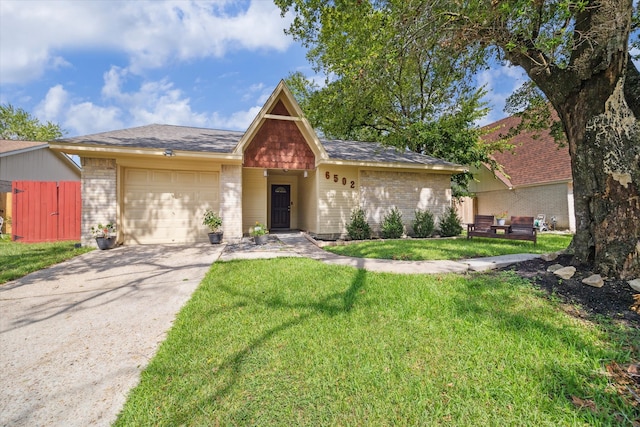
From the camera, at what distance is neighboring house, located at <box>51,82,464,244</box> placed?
8484 millimetres

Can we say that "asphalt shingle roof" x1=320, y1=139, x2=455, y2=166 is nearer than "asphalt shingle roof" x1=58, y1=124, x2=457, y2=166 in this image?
No

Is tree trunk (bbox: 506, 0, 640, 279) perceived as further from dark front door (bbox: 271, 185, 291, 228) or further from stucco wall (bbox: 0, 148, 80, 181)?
stucco wall (bbox: 0, 148, 80, 181)

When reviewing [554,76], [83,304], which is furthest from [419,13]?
[83,304]

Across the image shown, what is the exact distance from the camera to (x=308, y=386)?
2.04m

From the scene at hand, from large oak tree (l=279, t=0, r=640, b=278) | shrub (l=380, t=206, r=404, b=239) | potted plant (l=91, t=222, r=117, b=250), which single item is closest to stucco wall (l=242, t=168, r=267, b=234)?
potted plant (l=91, t=222, r=117, b=250)

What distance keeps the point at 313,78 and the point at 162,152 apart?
54.6 feet

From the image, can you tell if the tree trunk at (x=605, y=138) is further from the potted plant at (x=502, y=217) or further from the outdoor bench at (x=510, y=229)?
the potted plant at (x=502, y=217)

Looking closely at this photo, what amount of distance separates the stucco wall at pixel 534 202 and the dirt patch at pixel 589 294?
1314 cm

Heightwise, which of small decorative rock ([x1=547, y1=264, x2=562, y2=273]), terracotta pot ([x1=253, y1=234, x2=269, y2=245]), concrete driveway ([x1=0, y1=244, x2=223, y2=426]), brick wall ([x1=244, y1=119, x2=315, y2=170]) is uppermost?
brick wall ([x1=244, y1=119, x2=315, y2=170])

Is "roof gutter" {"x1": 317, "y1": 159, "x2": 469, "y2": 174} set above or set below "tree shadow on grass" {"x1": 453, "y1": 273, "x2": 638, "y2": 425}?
above

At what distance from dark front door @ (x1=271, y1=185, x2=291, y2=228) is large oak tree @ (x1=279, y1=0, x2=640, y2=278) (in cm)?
911

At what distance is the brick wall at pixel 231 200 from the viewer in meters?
9.39

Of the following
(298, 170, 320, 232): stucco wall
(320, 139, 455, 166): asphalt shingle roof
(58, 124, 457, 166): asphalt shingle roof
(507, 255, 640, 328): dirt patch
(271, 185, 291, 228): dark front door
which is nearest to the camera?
(507, 255, 640, 328): dirt patch

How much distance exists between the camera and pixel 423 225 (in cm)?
1105
